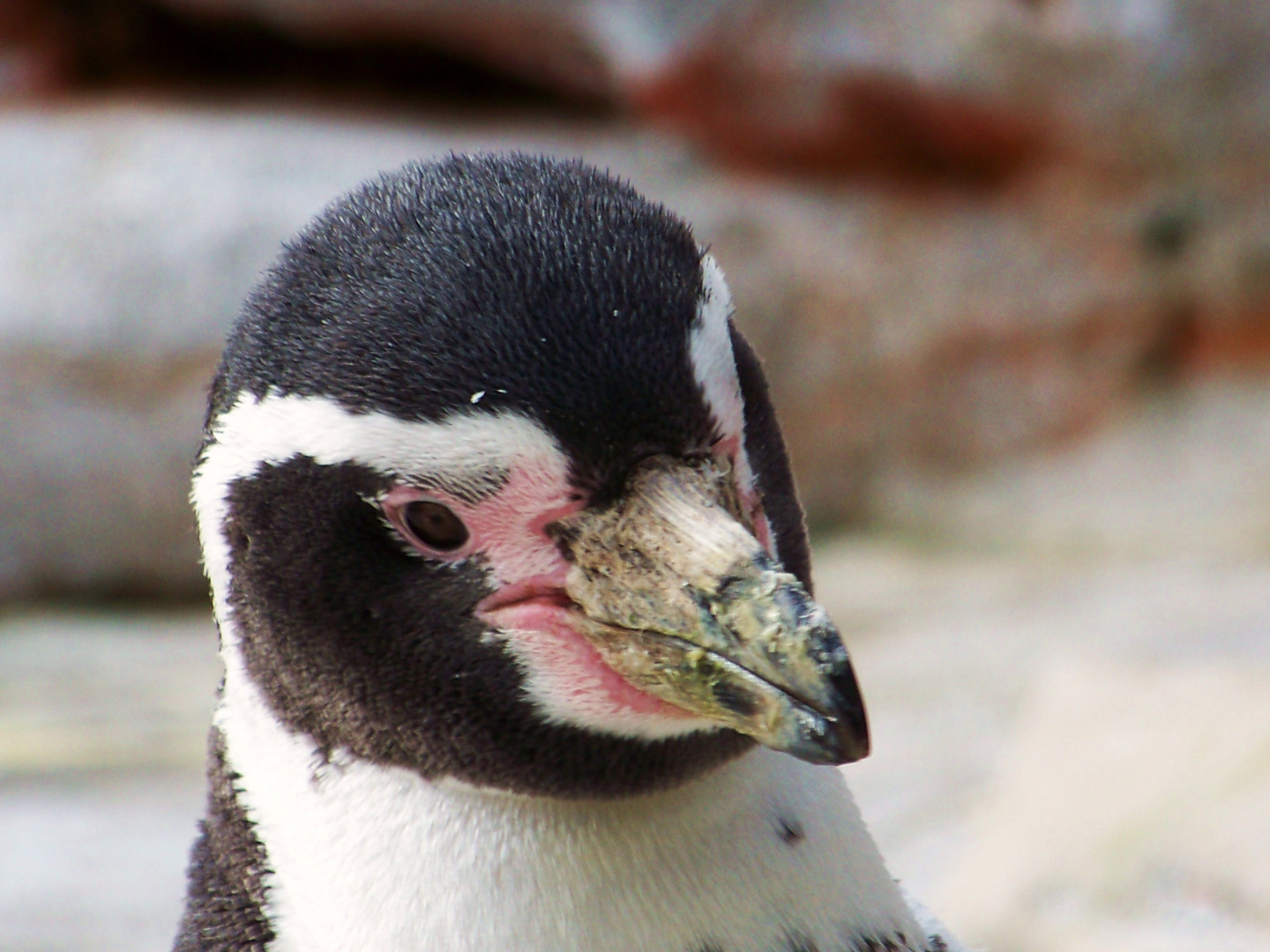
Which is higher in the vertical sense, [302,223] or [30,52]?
[30,52]

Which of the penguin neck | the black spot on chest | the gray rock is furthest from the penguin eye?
the gray rock

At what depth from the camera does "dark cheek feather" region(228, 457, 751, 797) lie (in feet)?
2.97

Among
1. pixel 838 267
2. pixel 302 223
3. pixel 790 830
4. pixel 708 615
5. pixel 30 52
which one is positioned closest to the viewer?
pixel 708 615

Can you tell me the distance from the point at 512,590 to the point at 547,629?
3cm

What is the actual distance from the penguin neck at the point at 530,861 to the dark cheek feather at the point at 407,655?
3 cm

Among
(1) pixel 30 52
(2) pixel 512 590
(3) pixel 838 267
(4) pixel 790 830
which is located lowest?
(4) pixel 790 830

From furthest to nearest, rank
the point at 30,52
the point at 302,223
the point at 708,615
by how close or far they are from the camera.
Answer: the point at 30,52 < the point at 302,223 < the point at 708,615

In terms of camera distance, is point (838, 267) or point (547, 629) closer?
point (547, 629)

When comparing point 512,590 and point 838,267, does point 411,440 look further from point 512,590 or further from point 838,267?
point 838,267

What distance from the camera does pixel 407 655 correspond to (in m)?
0.91

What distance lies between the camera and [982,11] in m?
3.68

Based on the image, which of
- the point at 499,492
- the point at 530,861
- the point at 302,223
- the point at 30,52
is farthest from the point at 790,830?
the point at 30,52

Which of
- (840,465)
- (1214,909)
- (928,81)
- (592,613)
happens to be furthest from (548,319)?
(840,465)

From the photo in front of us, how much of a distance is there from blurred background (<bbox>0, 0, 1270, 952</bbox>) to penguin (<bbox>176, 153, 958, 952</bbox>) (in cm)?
229
